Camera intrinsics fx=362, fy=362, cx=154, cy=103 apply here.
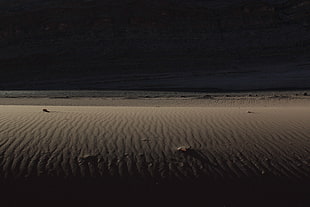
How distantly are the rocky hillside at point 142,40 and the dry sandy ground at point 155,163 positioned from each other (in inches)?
658

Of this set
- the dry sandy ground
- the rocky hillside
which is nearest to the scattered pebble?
the dry sandy ground

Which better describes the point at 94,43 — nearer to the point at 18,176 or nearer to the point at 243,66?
the point at 243,66

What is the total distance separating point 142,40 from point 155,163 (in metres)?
25.4

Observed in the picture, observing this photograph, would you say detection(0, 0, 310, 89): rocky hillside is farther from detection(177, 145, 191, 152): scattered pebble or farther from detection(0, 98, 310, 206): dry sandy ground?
detection(177, 145, 191, 152): scattered pebble

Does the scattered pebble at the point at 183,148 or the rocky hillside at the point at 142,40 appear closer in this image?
the scattered pebble at the point at 183,148

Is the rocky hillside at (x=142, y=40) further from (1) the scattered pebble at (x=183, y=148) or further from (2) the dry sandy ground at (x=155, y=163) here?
(1) the scattered pebble at (x=183, y=148)

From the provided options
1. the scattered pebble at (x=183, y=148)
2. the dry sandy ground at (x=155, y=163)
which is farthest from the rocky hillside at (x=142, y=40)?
the scattered pebble at (x=183, y=148)

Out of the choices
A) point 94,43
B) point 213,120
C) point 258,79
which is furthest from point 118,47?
point 213,120

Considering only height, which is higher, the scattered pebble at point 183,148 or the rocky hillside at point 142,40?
the rocky hillside at point 142,40

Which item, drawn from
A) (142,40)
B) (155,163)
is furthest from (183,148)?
(142,40)

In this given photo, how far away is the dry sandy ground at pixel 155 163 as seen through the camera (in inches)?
134

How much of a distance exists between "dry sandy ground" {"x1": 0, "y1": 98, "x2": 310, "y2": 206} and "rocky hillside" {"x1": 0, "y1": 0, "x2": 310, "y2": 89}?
54.8 feet

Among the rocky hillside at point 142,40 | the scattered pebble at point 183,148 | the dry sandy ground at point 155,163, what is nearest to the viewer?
the dry sandy ground at point 155,163

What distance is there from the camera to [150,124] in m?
5.63
